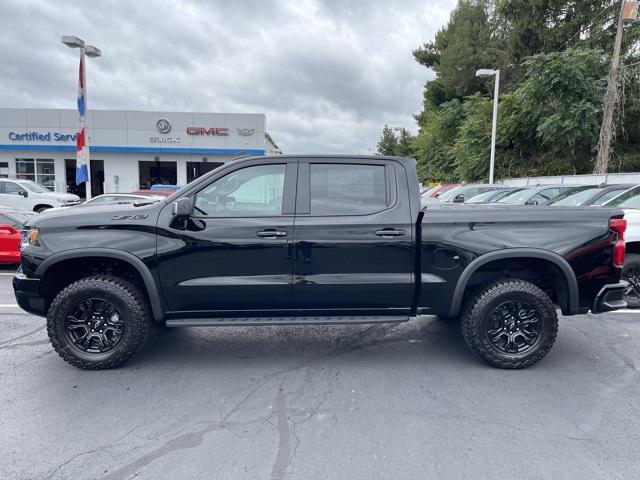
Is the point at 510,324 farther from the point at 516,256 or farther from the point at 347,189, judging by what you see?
the point at 347,189

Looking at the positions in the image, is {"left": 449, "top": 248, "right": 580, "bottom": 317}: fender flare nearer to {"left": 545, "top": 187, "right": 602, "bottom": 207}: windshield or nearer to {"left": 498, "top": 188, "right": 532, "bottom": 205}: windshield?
{"left": 545, "top": 187, "right": 602, "bottom": 207}: windshield

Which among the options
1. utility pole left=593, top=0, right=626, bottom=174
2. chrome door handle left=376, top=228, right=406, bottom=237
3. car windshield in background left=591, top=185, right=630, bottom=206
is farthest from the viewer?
utility pole left=593, top=0, right=626, bottom=174

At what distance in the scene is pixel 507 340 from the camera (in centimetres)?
402

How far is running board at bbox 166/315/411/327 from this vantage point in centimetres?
385

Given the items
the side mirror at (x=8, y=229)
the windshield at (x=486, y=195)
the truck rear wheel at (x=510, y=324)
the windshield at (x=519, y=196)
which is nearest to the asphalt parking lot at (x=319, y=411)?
the truck rear wheel at (x=510, y=324)

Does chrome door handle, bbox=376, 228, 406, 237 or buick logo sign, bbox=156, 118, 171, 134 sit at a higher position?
buick logo sign, bbox=156, 118, 171, 134

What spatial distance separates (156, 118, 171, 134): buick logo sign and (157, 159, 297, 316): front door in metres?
27.5

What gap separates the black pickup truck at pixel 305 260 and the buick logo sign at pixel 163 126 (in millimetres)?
27012

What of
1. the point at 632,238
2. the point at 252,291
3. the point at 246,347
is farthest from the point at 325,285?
the point at 632,238

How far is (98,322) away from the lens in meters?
3.93

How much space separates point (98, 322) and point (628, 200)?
24.6 ft

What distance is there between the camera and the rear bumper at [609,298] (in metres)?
3.96

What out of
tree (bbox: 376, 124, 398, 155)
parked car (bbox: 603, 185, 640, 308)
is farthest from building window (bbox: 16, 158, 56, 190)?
tree (bbox: 376, 124, 398, 155)

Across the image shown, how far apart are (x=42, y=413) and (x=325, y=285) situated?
96.3 inches
